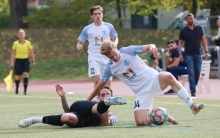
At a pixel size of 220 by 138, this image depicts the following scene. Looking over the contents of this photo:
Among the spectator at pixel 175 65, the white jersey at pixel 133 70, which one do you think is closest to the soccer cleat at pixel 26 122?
the white jersey at pixel 133 70

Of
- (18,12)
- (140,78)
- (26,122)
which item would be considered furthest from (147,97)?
(18,12)

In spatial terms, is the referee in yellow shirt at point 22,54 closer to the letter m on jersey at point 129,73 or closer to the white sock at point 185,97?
the letter m on jersey at point 129,73

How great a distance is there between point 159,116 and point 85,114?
1.19 meters

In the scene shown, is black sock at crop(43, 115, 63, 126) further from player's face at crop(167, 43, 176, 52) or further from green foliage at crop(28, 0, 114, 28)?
green foliage at crop(28, 0, 114, 28)

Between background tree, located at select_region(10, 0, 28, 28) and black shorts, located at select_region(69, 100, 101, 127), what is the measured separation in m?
28.8

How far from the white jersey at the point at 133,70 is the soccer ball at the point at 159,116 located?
0.74m

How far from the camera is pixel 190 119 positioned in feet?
40.1

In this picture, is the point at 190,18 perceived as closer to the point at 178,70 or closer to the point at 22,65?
the point at 178,70

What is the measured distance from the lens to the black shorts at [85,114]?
35.5 feet

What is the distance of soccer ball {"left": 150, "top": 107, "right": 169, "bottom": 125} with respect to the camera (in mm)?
10602

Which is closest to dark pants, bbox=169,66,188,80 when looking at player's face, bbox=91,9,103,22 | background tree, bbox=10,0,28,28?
player's face, bbox=91,9,103,22

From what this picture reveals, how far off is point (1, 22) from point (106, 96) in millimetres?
48015

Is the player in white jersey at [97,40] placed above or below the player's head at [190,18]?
below

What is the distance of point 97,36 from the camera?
15.4m
